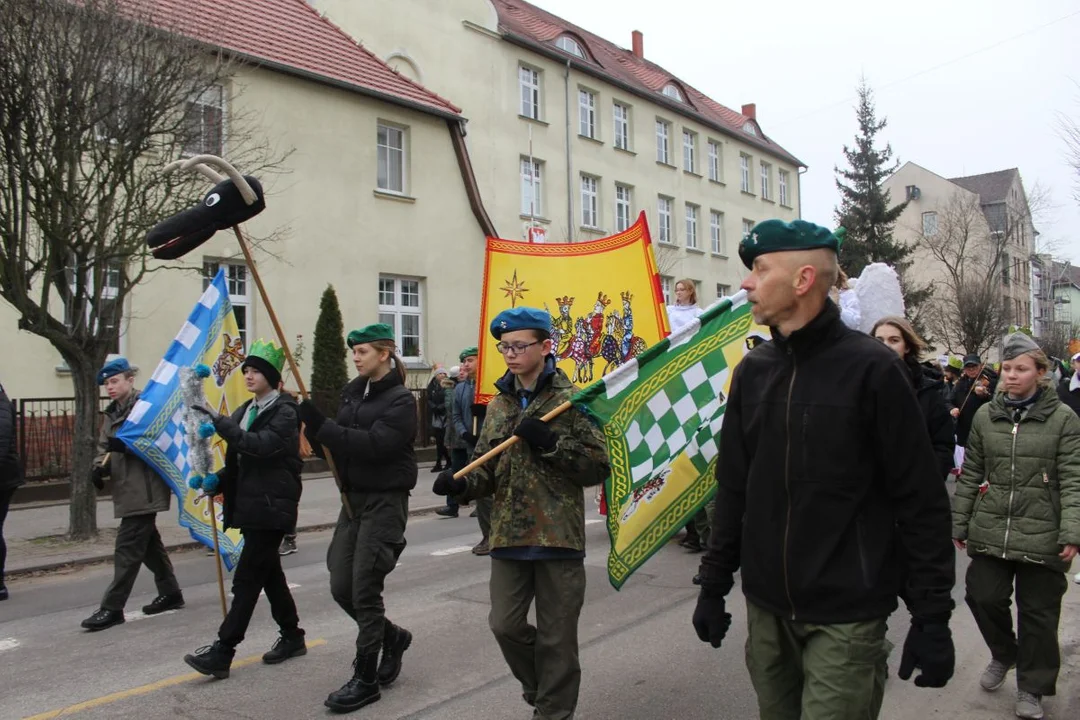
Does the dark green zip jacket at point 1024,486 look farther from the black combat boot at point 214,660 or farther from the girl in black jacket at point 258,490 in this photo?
the black combat boot at point 214,660

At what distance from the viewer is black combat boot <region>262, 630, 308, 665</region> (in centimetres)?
526

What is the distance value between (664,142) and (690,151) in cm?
187

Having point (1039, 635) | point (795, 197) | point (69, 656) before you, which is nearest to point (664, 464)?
point (1039, 635)

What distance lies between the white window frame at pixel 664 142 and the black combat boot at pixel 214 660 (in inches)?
1132

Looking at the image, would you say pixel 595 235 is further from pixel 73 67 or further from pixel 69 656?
pixel 69 656

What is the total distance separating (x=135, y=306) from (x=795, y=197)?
33.1 meters

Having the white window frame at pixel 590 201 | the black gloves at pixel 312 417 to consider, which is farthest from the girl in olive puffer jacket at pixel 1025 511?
the white window frame at pixel 590 201

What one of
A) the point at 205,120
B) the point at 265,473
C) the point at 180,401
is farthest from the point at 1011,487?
the point at 205,120

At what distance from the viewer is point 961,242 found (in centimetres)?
4488

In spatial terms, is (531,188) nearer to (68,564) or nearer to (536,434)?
(68,564)

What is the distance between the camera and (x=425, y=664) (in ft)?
17.0

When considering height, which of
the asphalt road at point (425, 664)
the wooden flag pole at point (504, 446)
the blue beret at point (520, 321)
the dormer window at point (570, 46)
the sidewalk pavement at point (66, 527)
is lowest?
the sidewalk pavement at point (66, 527)

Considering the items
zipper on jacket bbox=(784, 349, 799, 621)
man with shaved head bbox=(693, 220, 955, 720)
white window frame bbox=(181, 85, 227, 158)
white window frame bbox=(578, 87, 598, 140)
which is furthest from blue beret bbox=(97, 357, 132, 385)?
white window frame bbox=(578, 87, 598, 140)

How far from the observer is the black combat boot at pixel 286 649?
5.26 meters
